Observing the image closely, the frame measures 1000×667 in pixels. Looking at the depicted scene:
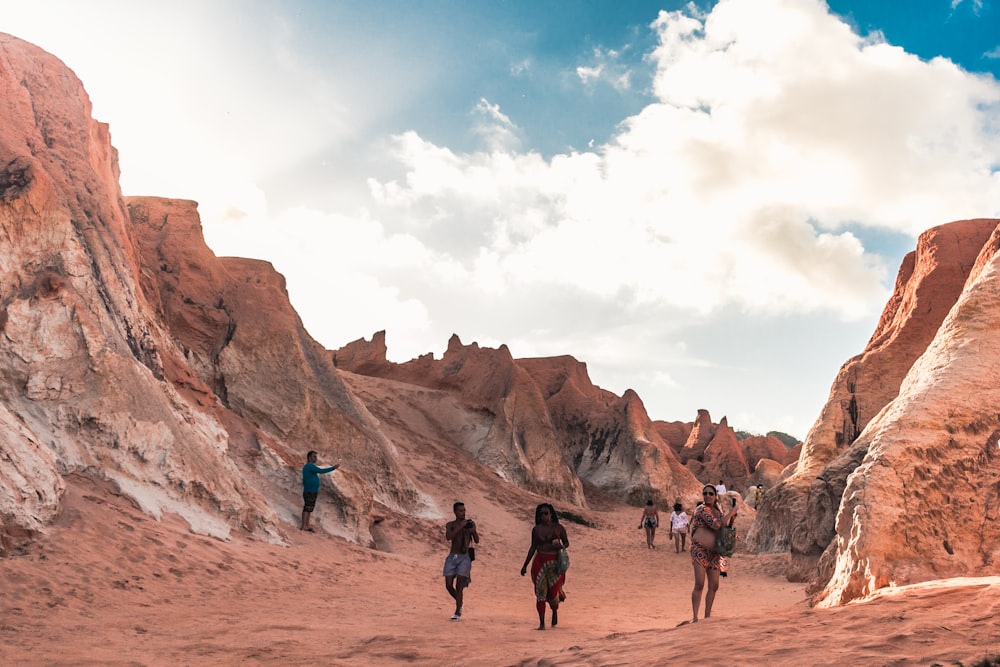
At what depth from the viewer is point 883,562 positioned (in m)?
5.98

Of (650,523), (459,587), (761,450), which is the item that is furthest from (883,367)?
(761,450)

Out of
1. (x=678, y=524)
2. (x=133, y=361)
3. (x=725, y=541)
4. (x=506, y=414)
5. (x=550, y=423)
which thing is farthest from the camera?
(x=550, y=423)

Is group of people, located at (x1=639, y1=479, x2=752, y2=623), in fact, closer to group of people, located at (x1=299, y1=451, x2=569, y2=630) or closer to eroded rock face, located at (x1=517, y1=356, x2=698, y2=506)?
group of people, located at (x1=299, y1=451, x2=569, y2=630)

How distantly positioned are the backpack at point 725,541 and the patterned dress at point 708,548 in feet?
0.32

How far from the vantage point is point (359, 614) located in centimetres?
809

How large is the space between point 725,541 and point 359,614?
4.24m

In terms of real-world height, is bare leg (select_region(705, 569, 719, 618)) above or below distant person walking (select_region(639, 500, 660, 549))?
above

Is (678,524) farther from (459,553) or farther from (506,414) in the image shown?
(506,414)

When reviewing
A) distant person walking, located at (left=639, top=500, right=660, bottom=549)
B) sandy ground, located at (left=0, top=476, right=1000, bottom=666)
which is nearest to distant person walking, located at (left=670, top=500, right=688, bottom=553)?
distant person walking, located at (left=639, top=500, right=660, bottom=549)

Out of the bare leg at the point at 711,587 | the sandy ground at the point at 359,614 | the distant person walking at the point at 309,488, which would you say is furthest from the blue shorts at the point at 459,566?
the distant person walking at the point at 309,488

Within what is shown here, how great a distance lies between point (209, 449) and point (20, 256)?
4.61 m

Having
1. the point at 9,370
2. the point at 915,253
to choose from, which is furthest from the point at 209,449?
the point at 915,253

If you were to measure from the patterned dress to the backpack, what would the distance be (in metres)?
0.10

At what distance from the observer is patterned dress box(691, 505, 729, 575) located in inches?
271
